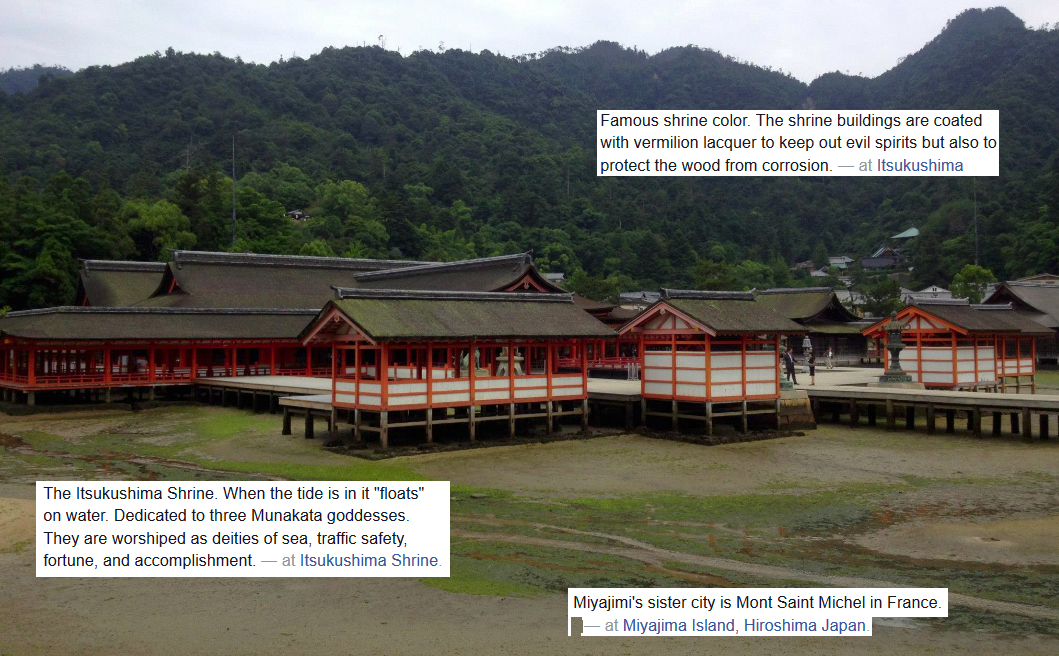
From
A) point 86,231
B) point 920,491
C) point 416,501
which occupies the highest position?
point 86,231

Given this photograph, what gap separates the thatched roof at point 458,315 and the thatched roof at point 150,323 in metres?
12.7

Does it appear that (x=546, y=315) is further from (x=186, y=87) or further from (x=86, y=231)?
(x=186, y=87)

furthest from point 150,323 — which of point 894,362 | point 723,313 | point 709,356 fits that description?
point 894,362

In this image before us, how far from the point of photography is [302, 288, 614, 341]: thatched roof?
23.2 metres

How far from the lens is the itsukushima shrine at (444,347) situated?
24438 mm

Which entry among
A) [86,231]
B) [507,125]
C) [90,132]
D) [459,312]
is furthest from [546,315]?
[507,125]

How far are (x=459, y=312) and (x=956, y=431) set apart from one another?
1594cm

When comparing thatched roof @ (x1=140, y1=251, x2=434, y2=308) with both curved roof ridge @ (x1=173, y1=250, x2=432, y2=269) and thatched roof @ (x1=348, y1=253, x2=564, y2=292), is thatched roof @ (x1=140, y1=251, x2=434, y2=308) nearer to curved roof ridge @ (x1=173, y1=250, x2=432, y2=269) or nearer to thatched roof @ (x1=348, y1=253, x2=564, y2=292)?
curved roof ridge @ (x1=173, y1=250, x2=432, y2=269)

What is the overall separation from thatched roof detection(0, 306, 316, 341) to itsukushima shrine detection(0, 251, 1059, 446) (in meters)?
0.10

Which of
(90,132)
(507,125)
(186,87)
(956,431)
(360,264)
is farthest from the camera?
(507,125)

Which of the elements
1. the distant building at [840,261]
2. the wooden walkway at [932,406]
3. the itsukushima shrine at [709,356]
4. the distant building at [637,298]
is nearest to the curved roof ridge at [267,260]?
the distant building at [637,298]

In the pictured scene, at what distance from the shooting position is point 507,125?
137125 mm

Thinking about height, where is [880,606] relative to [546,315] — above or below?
below

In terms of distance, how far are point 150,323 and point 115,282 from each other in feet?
40.9
